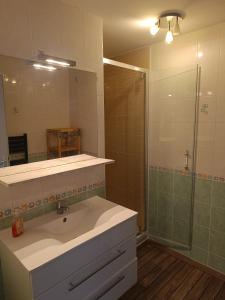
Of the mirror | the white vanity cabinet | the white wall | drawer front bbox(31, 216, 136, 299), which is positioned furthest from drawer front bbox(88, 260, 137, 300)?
the white wall

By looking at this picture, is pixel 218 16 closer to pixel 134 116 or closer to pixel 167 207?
pixel 134 116

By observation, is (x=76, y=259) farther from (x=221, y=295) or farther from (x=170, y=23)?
(x=170, y=23)

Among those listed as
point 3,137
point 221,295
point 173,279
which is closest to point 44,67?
point 3,137

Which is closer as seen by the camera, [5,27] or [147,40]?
[5,27]

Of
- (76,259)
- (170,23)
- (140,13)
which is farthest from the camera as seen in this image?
(170,23)

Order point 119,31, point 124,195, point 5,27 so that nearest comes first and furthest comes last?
1. point 5,27
2. point 119,31
3. point 124,195

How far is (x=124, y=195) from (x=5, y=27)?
1.92 meters

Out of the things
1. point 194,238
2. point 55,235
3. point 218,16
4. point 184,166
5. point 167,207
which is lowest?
point 194,238

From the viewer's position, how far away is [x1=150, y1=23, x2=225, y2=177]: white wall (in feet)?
6.02

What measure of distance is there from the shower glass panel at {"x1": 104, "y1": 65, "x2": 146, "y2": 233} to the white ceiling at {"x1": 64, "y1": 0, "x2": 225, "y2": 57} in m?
0.44

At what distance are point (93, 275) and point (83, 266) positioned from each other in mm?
127

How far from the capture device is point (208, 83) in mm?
1908

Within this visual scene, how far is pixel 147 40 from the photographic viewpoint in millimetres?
2168

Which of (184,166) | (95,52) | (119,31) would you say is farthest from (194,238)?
(119,31)
